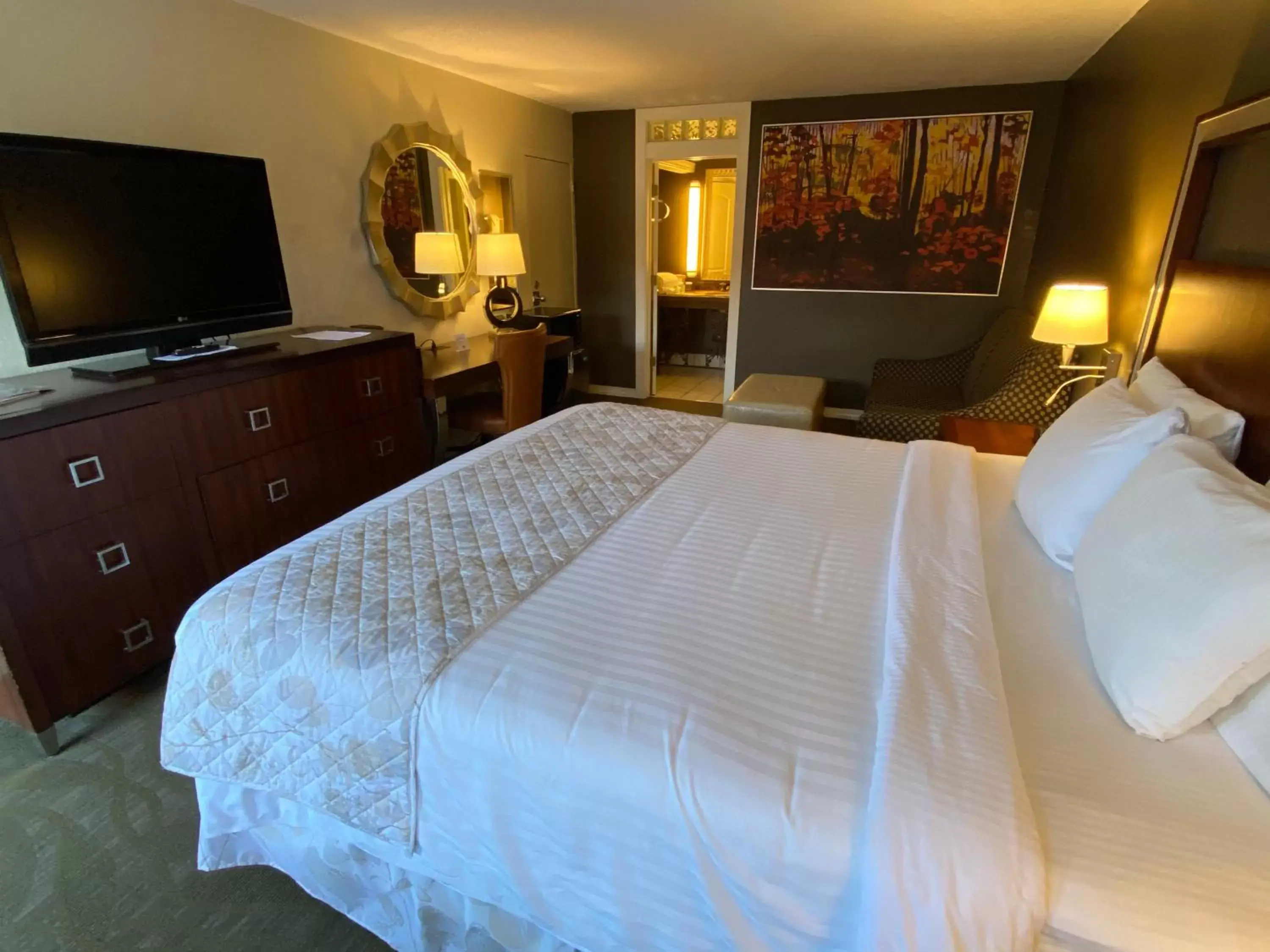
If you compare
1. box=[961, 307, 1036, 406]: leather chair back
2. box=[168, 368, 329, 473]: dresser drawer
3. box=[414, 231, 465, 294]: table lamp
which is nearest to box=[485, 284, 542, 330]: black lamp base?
box=[414, 231, 465, 294]: table lamp

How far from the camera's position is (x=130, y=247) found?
207 centimetres

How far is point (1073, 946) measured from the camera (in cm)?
75

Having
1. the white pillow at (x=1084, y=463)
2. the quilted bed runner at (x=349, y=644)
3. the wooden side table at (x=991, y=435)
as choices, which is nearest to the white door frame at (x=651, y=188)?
the wooden side table at (x=991, y=435)

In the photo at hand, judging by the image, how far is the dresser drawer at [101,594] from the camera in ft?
5.57

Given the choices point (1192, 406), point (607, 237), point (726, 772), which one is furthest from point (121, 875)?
point (607, 237)

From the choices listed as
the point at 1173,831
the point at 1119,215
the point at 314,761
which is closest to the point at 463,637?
the point at 314,761

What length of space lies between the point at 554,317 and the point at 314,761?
12.2 feet

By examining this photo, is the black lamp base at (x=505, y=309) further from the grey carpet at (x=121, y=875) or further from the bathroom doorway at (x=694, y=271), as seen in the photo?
the grey carpet at (x=121, y=875)

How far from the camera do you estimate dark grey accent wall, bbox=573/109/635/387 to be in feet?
15.8

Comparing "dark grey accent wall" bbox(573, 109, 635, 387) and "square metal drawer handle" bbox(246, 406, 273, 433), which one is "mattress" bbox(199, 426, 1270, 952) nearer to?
"square metal drawer handle" bbox(246, 406, 273, 433)

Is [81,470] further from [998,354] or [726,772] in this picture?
[998,354]

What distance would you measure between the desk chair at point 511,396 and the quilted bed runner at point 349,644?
1628mm

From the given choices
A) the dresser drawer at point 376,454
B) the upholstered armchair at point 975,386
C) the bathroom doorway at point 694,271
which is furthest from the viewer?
the bathroom doorway at point 694,271

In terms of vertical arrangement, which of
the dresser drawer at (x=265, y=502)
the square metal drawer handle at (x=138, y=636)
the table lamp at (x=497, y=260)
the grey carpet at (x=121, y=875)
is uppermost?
the table lamp at (x=497, y=260)
